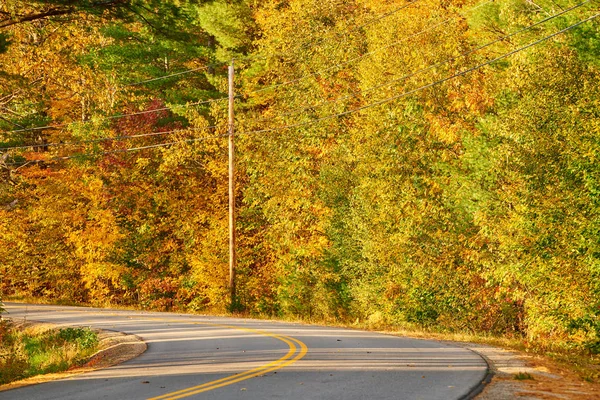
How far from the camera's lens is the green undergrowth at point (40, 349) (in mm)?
18984

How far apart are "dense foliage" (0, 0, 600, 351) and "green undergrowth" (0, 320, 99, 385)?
5.95m

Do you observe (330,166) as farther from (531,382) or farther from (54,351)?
(531,382)

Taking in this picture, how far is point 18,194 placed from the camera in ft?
146

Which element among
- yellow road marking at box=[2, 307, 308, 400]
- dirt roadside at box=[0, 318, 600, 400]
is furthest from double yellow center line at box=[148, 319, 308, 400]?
dirt roadside at box=[0, 318, 600, 400]

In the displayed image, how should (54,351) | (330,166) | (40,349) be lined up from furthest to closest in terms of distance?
(330,166) → (40,349) → (54,351)

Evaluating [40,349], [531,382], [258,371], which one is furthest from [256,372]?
[40,349]

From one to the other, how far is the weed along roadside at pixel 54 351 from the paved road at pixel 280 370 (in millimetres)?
674

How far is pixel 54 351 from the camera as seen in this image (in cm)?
2111

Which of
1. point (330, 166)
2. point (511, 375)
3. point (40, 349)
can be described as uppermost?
point (330, 166)

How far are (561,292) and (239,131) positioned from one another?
21791 mm

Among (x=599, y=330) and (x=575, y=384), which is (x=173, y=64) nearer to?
(x=599, y=330)

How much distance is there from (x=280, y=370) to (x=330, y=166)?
1028 inches

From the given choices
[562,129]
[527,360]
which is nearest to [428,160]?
[562,129]

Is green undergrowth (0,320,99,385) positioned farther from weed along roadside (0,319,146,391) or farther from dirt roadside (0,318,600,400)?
dirt roadside (0,318,600,400)
